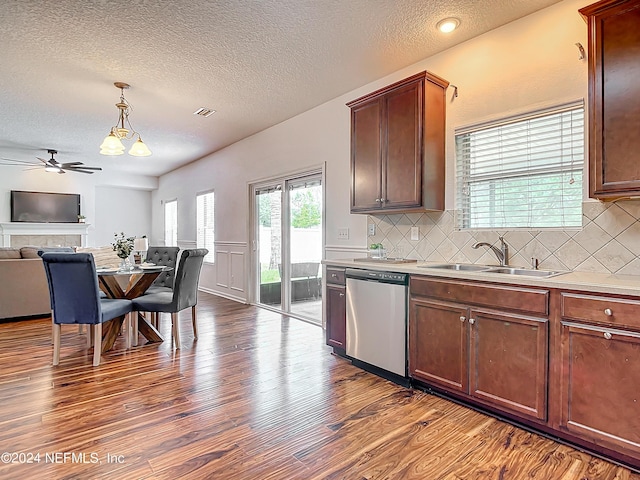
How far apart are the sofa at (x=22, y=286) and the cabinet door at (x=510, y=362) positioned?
5112mm

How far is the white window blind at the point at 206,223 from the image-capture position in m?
7.22

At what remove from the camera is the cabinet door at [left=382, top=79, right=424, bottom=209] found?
2973mm

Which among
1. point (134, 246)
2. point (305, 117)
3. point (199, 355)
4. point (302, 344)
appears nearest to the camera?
point (199, 355)

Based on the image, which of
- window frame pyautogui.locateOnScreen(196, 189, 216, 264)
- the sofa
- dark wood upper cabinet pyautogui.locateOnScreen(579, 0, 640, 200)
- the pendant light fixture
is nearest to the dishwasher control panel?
dark wood upper cabinet pyautogui.locateOnScreen(579, 0, 640, 200)

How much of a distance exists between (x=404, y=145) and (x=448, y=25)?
36.7 inches

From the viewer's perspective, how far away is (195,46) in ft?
10.2

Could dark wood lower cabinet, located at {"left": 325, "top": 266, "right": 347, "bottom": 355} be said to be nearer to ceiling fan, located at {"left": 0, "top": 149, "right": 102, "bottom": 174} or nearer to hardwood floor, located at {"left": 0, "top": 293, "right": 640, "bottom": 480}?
hardwood floor, located at {"left": 0, "top": 293, "right": 640, "bottom": 480}

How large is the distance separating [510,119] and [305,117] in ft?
8.79

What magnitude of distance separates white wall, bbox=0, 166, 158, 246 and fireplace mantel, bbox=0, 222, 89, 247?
Answer: 23 cm

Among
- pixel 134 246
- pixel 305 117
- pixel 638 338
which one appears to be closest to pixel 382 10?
pixel 305 117

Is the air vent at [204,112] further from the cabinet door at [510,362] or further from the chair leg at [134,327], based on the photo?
the cabinet door at [510,362]

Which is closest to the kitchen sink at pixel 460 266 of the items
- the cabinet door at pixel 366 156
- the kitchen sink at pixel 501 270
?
the kitchen sink at pixel 501 270

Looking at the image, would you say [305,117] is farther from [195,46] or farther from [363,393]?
[363,393]

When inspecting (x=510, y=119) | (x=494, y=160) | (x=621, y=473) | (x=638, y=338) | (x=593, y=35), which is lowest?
(x=621, y=473)
